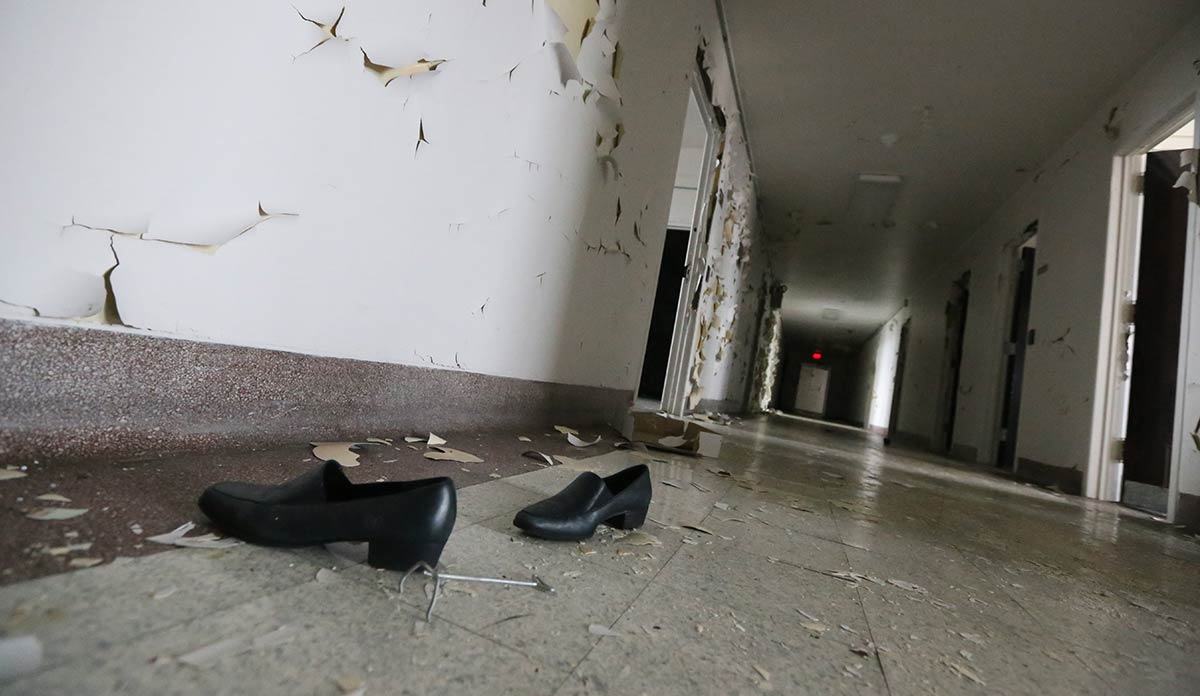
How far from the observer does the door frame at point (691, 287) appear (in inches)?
157

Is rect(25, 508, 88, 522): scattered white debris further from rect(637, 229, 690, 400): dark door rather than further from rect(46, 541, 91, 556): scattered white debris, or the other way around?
rect(637, 229, 690, 400): dark door

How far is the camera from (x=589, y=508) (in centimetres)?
96

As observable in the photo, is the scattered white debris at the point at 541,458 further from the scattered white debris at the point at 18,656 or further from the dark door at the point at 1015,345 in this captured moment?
the dark door at the point at 1015,345

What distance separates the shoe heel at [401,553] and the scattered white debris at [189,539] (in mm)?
161

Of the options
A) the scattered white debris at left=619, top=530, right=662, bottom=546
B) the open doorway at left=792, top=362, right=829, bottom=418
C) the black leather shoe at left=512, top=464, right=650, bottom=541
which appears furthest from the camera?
the open doorway at left=792, top=362, right=829, bottom=418

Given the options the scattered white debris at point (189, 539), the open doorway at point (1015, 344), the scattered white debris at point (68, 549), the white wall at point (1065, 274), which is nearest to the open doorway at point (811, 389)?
the white wall at point (1065, 274)

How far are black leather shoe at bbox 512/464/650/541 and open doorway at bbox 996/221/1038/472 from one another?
223 inches

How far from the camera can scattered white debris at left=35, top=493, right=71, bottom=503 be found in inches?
26.3

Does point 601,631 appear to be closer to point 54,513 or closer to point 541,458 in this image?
point 54,513

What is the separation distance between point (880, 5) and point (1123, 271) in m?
2.22

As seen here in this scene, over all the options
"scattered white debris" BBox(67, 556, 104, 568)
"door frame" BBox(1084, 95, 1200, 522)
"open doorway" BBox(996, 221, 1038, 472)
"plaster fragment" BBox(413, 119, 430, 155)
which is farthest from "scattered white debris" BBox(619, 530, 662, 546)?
"open doorway" BBox(996, 221, 1038, 472)

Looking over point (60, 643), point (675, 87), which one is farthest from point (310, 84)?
point (675, 87)

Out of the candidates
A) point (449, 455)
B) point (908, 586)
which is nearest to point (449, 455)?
point (449, 455)

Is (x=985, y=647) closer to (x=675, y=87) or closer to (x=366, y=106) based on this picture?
(x=366, y=106)
